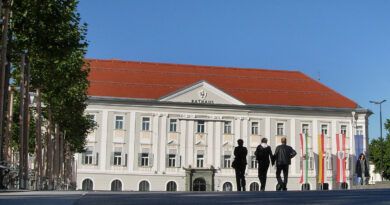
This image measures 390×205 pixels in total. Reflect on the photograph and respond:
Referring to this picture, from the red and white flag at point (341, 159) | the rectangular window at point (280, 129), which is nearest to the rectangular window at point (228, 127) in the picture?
the rectangular window at point (280, 129)

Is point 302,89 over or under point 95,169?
over

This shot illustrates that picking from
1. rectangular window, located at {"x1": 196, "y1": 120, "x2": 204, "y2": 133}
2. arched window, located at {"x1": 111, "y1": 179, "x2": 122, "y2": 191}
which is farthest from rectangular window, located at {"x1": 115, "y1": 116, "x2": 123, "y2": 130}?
rectangular window, located at {"x1": 196, "y1": 120, "x2": 204, "y2": 133}

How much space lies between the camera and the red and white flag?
74.3 metres

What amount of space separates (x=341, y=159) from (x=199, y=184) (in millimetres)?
17124

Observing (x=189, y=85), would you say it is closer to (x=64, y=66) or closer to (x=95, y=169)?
(x=95, y=169)

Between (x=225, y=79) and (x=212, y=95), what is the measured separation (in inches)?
268

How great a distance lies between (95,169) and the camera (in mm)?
72750

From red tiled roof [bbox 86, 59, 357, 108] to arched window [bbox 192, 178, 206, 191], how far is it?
1090 centimetres

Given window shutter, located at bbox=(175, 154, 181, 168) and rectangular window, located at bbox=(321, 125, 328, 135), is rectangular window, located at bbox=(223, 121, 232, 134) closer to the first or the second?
window shutter, located at bbox=(175, 154, 181, 168)

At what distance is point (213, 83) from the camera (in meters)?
81.4

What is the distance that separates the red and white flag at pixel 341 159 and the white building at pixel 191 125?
63.0 inches

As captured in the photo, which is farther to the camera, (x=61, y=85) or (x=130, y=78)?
(x=130, y=78)

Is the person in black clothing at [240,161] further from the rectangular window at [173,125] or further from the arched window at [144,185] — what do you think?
the rectangular window at [173,125]

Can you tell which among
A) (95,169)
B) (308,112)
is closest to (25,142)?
(95,169)
